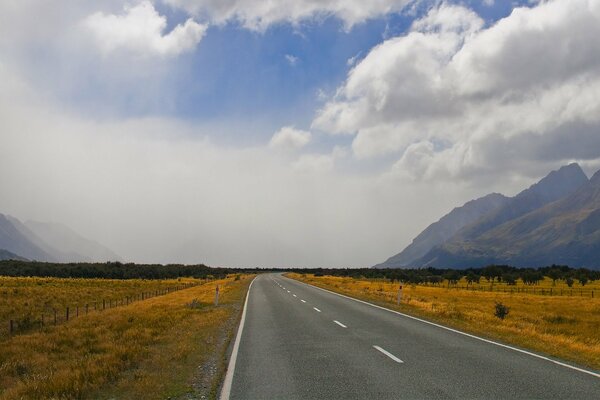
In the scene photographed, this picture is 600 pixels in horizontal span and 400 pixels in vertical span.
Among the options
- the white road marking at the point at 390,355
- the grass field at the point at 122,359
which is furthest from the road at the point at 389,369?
the grass field at the point at 122,359

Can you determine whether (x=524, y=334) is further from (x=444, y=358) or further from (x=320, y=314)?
(x=320, y=314)

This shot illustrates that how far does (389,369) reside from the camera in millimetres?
9867

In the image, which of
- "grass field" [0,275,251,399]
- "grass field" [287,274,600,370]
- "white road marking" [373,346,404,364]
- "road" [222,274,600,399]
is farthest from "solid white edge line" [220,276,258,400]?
"grass field" [287,274,600,370]

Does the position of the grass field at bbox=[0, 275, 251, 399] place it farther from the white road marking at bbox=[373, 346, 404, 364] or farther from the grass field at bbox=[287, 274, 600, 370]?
the grass field at bbox=[287, 274, 600, 370]

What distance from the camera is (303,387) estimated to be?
28.1 feet

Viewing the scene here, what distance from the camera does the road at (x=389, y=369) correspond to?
320 inches

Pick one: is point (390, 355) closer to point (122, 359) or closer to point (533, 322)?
point (122, 359)

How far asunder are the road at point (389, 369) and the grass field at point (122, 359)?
106 cm

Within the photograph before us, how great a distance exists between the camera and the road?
320 inches

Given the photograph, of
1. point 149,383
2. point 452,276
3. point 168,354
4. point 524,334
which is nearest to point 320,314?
point 524,334

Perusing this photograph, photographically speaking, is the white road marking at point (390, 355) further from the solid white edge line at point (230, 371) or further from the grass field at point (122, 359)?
the grass field at point (122, 359)

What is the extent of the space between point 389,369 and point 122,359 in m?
7.12

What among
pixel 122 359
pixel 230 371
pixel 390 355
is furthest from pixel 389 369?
pixel 122 359

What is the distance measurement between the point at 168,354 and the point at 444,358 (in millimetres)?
7293
